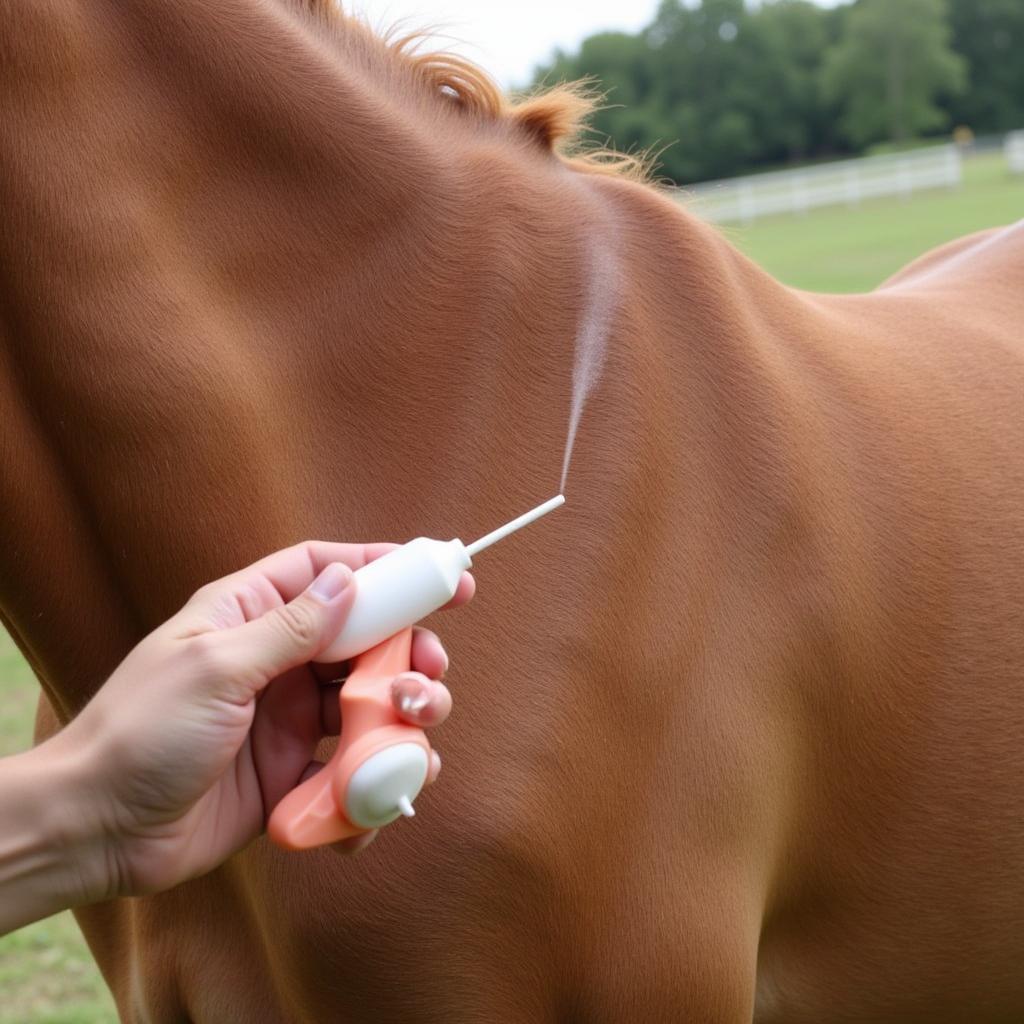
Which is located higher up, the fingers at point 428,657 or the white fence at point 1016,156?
the fingers at point 428,657

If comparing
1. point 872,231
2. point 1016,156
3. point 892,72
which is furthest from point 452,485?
point 892,72

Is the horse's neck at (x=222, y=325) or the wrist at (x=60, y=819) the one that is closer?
the wrist at (x=60, y=819)

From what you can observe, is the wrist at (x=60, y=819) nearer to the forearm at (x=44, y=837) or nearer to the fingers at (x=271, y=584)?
the forearm at (x=44, y=837)

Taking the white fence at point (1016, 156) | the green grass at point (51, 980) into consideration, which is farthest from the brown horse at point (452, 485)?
the white fence at point (1016, 156)

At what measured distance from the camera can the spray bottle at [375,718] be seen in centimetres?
118

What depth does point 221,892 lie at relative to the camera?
158 centimetres

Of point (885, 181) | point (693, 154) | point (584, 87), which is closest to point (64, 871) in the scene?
point (584, 87)

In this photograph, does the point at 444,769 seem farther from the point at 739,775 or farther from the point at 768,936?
the point at 768,936

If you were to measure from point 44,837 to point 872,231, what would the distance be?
69.5 feet

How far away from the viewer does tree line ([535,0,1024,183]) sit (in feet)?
175

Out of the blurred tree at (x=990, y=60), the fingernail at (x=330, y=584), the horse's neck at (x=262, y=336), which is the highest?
the horse's neck at (x=262, y=336)

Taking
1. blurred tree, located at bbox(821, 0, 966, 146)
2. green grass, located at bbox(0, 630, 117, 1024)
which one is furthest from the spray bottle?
blurred tree, located at bbox(821, 0, 966, 146)

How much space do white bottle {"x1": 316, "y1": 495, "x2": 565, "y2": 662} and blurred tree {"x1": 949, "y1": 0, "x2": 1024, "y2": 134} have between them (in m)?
58.4

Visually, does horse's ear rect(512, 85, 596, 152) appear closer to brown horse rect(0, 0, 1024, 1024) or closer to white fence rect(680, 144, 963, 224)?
brown horse rect(0, 0, 1024, 1024)
